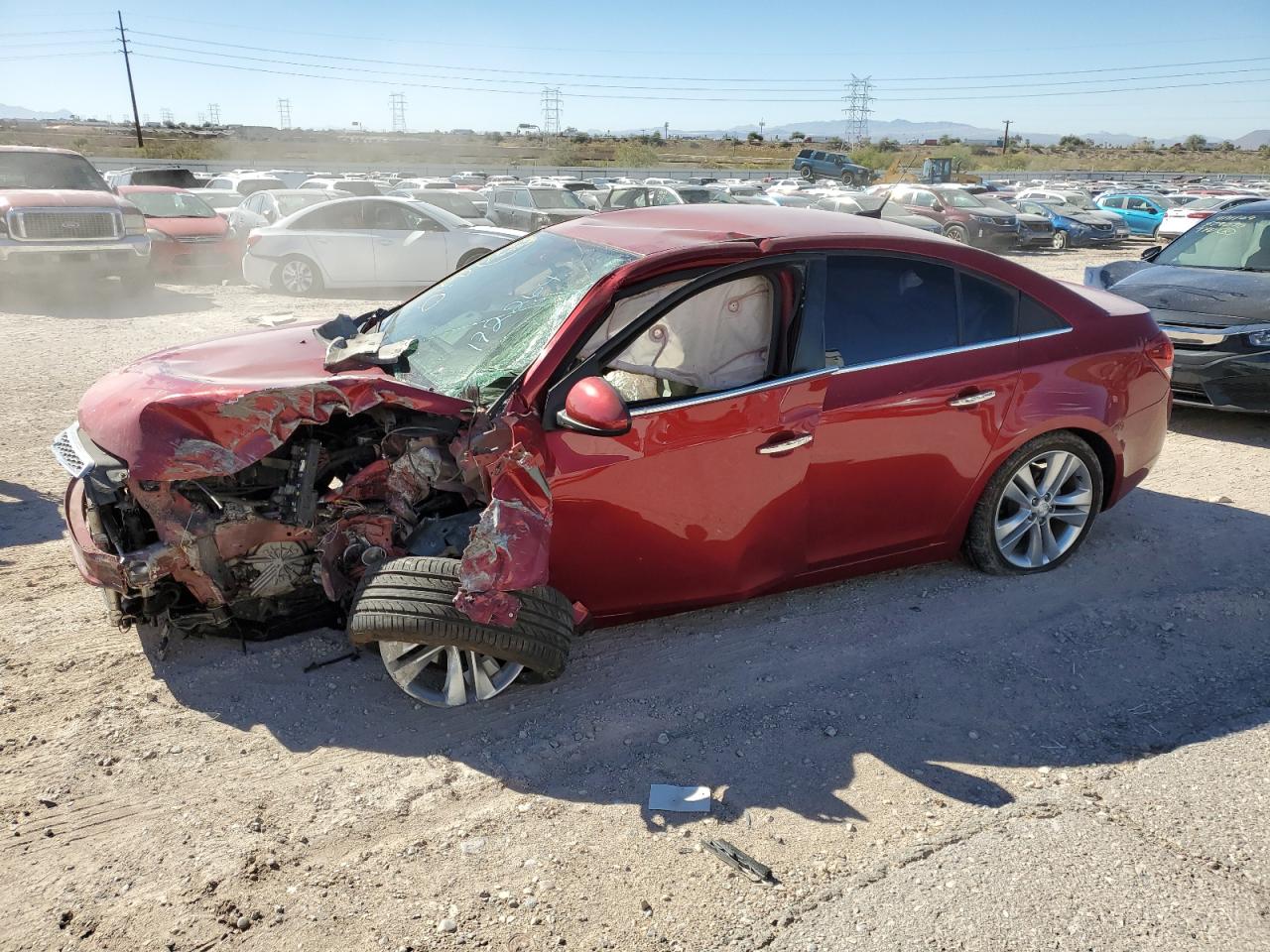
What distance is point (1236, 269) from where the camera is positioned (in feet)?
27.0

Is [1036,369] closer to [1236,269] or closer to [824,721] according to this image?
[824,721]

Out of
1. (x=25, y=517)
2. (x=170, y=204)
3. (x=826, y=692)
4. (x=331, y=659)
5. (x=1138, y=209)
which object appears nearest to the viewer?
(x=826, y=692)

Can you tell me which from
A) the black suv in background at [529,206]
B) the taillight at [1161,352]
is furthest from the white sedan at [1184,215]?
the taillight at [1161,352]

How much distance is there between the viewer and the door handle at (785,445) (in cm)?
384

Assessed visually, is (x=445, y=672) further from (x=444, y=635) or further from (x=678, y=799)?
(x=678, y=799)

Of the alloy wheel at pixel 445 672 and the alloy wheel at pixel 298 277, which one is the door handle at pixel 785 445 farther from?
the alloy wheel at pixel 298 277

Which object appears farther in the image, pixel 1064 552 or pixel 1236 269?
pixel 1236 269

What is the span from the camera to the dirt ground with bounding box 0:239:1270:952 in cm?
271

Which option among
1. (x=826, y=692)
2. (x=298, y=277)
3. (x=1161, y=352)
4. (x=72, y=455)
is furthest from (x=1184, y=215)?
(x=72, y=455)

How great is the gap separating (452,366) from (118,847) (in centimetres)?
207

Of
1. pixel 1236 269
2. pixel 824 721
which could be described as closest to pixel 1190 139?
pixel 1236 269

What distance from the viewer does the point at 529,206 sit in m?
19.5

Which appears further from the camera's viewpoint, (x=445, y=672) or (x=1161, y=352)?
(x=1161, y=352)

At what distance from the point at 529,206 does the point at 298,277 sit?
20.8 feet
